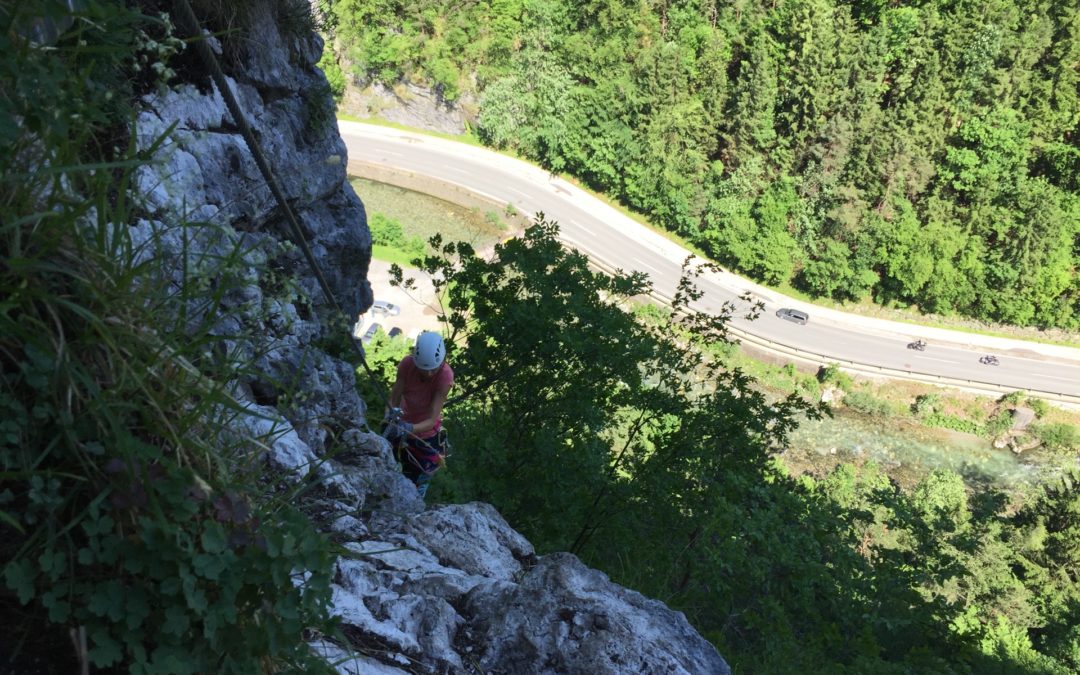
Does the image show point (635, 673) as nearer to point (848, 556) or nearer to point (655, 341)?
point (655, 341)

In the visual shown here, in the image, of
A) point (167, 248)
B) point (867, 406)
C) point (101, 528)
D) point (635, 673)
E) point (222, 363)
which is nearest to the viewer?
point (101, 528)

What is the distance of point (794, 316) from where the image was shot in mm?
30203

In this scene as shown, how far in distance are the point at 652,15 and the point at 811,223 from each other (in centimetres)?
1078

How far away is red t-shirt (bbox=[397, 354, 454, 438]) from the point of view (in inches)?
217

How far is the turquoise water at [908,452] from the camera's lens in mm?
26109

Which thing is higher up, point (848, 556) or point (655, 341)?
point (655, 341)

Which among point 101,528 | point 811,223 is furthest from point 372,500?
point 811,223

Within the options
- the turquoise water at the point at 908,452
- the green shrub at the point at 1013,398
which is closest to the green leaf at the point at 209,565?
the turquoise water at the point at 908,452

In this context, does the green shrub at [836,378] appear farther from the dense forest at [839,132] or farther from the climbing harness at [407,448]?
the climbing harness at [407,448]

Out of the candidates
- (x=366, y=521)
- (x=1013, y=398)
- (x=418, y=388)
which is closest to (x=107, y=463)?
(x=366, y=521)

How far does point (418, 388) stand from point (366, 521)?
152 centimetres

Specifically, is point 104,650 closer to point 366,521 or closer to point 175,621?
point 175,621

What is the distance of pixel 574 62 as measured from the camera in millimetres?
32969

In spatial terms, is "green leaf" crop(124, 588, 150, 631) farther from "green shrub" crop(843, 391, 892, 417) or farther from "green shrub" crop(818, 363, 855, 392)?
"green shrub" crop(843, 391, 892, 417)
